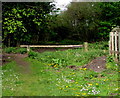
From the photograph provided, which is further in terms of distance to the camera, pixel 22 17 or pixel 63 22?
pixel 63 22

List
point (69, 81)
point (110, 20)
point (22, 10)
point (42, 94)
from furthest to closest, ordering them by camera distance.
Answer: point (110, 20), point (22, 10), point (69, 81), point (42, 94)

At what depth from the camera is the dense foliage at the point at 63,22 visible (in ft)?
74.5

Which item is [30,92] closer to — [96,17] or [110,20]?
[110,20]

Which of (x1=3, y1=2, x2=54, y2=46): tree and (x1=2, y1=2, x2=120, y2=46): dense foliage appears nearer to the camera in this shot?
(x1=3, y1=2, x2=54, y2=46): tree

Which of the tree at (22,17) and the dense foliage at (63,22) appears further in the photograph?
the dense foliage at (63,22)

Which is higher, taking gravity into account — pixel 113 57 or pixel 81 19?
pixel 81 19

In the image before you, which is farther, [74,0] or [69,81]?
[74,0]

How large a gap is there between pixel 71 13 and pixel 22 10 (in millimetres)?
12660

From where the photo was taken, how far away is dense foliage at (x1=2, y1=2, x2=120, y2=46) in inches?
894

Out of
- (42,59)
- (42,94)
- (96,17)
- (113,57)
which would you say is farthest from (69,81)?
Answer: (96,17)

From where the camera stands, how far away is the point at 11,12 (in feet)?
68.6

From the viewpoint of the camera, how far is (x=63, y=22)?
32875 mm

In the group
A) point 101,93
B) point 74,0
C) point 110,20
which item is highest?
point 74,0

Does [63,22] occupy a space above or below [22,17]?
above
